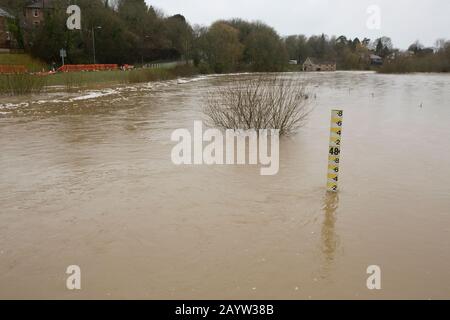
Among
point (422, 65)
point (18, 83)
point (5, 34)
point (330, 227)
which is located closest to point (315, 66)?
point (422, 65)

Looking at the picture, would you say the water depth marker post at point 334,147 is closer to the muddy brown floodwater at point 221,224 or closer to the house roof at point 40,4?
the muddy brown floodwater at point 221,224

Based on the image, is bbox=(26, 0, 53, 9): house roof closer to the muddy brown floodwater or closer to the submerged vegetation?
the submerged vegetation

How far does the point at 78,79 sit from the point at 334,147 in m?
39.5

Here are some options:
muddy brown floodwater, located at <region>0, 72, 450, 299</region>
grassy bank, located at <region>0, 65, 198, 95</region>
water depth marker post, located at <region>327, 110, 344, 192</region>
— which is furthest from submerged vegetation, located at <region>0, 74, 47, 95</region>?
water depth marker post, located at <region>327, 110, 344, 192</region>

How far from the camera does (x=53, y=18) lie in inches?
2367

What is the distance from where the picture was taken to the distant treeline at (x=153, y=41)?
62.9m

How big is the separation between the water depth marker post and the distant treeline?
60544 millimetres

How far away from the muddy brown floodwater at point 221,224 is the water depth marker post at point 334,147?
336 millimetres

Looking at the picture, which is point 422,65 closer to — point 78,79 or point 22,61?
point 78,79

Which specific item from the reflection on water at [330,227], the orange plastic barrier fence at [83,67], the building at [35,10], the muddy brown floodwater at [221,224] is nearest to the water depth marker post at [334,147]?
the reflection on water at [330,227]

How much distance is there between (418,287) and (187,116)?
54.7 feet

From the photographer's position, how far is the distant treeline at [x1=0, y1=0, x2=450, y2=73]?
206 feet

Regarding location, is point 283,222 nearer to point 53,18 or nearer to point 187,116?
point 187,116

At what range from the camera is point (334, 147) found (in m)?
7.72
